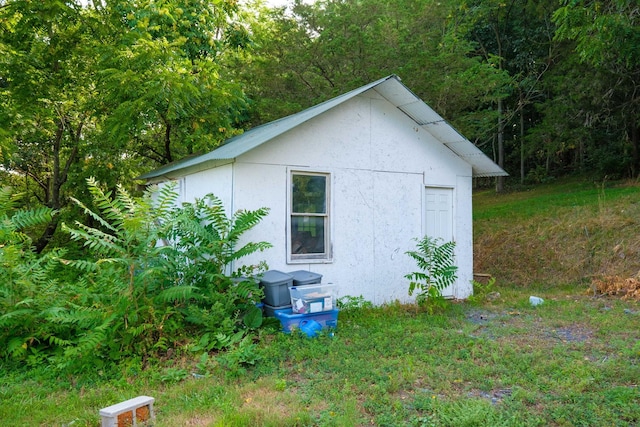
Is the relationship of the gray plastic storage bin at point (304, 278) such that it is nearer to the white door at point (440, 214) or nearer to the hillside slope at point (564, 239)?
the white door at point (440, 214)

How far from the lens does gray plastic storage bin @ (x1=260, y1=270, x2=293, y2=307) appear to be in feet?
22.7

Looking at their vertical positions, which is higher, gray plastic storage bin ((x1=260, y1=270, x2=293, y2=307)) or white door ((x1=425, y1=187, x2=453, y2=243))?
white door ((x1=425, y1=187, x2=453, y2=243))

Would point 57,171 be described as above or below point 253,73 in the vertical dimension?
below

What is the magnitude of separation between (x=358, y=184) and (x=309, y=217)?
1132 mm

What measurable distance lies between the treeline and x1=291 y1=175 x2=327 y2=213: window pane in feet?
11.6

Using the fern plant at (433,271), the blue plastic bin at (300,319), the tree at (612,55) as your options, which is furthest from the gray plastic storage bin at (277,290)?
the tree at (612,55)

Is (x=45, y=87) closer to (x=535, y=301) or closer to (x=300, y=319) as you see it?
(x=300, y=319)

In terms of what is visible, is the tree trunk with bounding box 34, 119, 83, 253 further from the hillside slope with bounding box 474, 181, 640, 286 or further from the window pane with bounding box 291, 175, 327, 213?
the hillside slope with bounding box 474, 181, 640, 286

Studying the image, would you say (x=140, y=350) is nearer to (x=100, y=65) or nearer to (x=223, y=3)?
(x=100, y=65)

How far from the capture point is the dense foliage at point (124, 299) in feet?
18.5

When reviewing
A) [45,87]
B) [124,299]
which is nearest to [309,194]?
[124,299]

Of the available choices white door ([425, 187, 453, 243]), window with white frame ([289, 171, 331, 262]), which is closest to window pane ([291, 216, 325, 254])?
window with white frame ([289, 171, 331, 262])

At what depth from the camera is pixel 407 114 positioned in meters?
9.26

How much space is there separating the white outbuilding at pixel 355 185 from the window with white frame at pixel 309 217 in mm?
17
